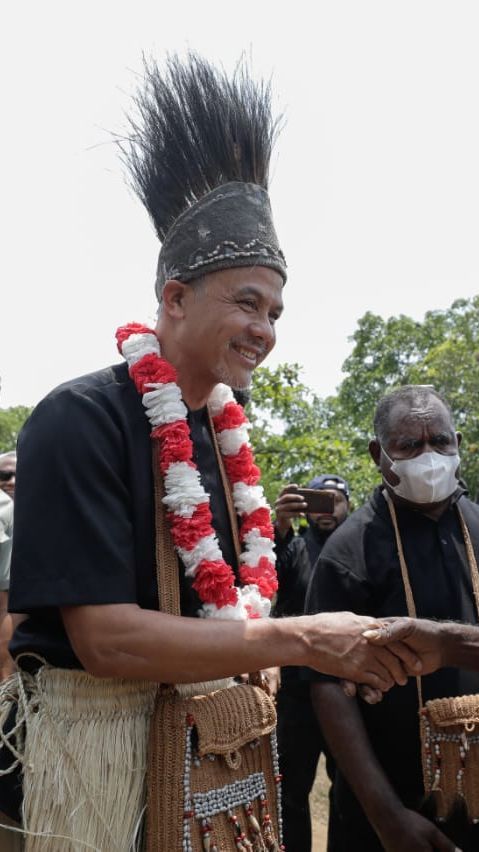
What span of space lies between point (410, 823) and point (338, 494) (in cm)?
372

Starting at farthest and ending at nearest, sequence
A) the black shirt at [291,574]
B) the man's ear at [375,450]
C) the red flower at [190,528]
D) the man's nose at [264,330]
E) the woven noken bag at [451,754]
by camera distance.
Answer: the black shirt at [291,574], the man's ear at [375,450], the woven noken bag at [451,754], the man's nose at [264,330], the red flower at [190,528]

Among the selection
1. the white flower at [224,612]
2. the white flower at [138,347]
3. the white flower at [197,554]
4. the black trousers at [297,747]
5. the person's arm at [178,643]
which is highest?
the white flower at [138,347]

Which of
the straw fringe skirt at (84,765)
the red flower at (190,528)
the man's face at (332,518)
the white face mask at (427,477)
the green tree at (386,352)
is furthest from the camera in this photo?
the green tree at (386,352)

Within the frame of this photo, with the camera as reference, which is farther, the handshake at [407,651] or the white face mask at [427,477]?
the white face mask at [427,477]

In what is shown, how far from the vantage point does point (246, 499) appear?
271 centimetres

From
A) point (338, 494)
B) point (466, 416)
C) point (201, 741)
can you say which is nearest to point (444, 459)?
point (201, 741)

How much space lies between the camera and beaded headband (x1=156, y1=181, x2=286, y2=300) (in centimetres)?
254

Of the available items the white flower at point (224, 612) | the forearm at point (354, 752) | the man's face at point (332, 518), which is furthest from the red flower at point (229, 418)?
the man's face at point (332, 518)

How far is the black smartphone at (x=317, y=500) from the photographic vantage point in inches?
208

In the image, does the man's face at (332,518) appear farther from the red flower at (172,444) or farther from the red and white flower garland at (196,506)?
the red flower at (172,444)

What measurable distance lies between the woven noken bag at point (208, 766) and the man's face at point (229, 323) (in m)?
0.41

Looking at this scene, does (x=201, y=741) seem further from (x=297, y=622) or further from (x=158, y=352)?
(x=158, y=352)

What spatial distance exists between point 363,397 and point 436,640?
30506 mm

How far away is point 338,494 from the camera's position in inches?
255
